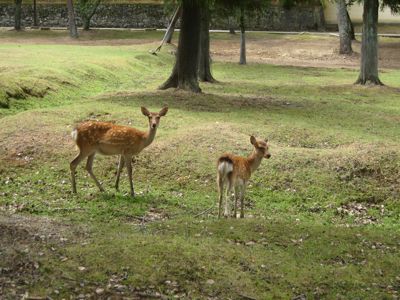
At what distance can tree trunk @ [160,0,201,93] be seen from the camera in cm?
1975

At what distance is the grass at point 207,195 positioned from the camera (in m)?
7.64

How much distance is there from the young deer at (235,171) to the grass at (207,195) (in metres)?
0.37

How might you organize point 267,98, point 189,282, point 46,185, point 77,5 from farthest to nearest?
point 77,5, point 267,98, point 46,185, point 189,282

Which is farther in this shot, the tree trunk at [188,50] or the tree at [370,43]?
the tree at [370,43]

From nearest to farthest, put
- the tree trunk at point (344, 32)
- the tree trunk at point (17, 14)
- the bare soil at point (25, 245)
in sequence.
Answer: the bare soil at point (25, 245)
the tree trunk at point (344, 32)
the tree trunk at point (17, 14)

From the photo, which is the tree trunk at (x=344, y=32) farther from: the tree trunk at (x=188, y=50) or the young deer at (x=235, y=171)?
the young deer at (x=235, y=171)

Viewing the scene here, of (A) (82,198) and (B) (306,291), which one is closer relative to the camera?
(B) (306,291)

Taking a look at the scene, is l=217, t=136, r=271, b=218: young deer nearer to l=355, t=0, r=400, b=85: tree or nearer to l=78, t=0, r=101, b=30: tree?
l=355, t=0, r=400, b=85: tree

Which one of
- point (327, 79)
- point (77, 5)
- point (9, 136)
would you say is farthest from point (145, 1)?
point (9, 136)

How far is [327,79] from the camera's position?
2866 cm

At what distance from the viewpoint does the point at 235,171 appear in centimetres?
930

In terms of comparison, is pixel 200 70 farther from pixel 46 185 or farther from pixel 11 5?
pixel 11 5

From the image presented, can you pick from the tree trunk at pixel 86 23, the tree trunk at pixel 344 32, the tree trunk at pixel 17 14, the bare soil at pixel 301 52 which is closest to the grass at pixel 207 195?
the bare soil at pixel 301 52

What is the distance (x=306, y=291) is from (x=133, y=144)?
385cm
